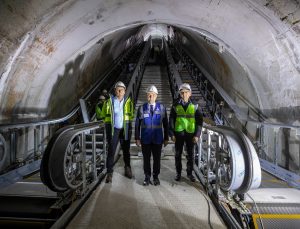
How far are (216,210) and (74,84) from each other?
5.99m

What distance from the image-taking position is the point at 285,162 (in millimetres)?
5281

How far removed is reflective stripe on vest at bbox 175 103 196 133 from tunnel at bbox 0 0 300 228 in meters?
1.70

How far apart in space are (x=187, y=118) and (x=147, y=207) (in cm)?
160

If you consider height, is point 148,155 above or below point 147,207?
above

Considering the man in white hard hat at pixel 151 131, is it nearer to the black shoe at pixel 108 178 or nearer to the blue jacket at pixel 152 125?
the blue jacket at pixel 152 125

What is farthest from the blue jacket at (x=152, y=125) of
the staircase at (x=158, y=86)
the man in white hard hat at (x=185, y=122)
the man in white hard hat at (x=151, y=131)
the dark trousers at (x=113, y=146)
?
the staircase at (x=158, y=86)

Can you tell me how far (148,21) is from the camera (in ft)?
18.8

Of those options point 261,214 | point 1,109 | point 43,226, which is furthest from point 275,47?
point 1,109

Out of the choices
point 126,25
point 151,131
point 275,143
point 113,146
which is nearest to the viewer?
point 151,131

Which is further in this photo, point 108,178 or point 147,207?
point 108,178

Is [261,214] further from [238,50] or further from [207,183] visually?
[238,50]

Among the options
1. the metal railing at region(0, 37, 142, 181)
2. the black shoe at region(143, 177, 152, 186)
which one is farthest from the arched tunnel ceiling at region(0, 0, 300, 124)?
the black shoe at region(143, 177, 152, 186)

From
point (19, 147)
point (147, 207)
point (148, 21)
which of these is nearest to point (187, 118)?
point (147, 207)

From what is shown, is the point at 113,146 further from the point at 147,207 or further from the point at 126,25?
the point at 126,25
